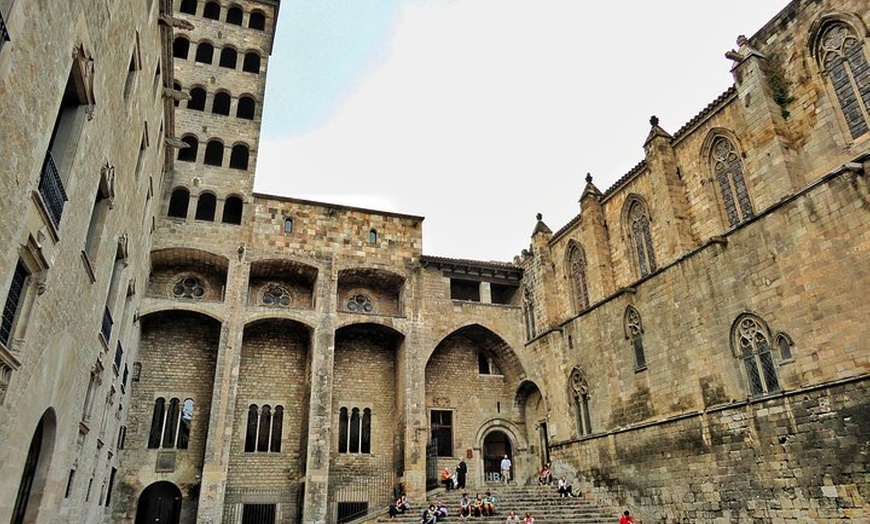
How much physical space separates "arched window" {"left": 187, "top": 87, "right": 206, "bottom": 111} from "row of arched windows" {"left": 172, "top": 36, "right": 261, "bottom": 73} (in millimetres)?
1599

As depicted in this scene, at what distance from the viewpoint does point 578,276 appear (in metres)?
23.2

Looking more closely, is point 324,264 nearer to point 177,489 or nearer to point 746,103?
point 177,489

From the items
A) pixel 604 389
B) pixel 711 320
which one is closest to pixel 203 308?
pixel 604 389

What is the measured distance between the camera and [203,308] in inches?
852

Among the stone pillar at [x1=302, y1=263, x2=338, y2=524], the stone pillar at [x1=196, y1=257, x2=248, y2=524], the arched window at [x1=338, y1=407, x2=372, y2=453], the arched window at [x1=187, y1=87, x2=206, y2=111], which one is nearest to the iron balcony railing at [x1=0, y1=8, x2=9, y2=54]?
the stone pillar at [x1=196, y1=257, x2=248, y2=524]

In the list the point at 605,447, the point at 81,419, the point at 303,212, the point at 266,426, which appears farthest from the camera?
the point at 303,212

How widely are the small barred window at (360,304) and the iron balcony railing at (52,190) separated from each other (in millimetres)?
16957

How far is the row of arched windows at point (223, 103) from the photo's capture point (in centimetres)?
2578

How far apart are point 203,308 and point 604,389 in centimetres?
1481

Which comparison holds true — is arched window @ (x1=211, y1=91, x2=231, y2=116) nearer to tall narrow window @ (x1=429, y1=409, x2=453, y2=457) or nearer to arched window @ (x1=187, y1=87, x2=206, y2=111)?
arched window @ (x1=187, y1=87, x2=206, y2=111)

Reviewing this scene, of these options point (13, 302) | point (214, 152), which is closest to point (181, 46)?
point (214, 152)

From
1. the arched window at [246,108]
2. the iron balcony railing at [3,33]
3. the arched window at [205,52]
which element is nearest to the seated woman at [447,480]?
the arched window at [246,108]

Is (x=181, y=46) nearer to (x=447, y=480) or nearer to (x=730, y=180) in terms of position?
(x=447, y=480)

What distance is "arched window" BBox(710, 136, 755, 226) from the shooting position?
52.7 ft
